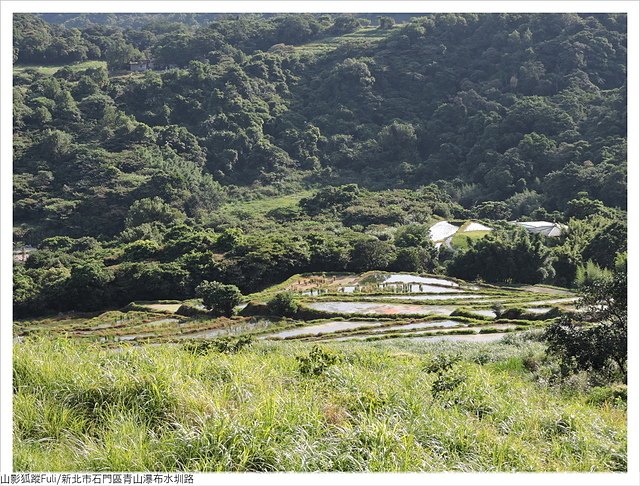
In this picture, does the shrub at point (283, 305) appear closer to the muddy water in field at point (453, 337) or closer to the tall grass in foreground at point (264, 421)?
the muddy water in field at point (453, 337)

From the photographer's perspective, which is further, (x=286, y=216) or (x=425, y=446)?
(x=286, y=216)

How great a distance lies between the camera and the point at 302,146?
66.2m

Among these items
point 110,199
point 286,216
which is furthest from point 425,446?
point 110,199

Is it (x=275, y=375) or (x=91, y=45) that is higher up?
(x=91, y=45)

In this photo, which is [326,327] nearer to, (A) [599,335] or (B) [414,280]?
(B) [414,280]

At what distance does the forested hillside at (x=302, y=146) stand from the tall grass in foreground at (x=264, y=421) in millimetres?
24424

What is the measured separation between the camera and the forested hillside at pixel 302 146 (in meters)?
32.6

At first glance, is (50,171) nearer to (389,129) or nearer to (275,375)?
(389,129)

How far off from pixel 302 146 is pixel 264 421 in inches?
2473

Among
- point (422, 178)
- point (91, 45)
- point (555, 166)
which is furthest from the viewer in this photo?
point (91, 45)

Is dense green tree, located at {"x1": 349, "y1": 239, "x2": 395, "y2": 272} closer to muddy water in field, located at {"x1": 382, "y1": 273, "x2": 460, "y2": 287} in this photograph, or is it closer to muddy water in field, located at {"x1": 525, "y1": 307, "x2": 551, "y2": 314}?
muddy water in field, located at {"x1": 382, "y1": 273, "x2": 460, "y2": 287}

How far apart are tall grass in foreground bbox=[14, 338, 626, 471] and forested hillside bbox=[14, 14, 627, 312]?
24.4 metres

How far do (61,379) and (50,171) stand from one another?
52.0 metres

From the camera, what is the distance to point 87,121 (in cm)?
6141
